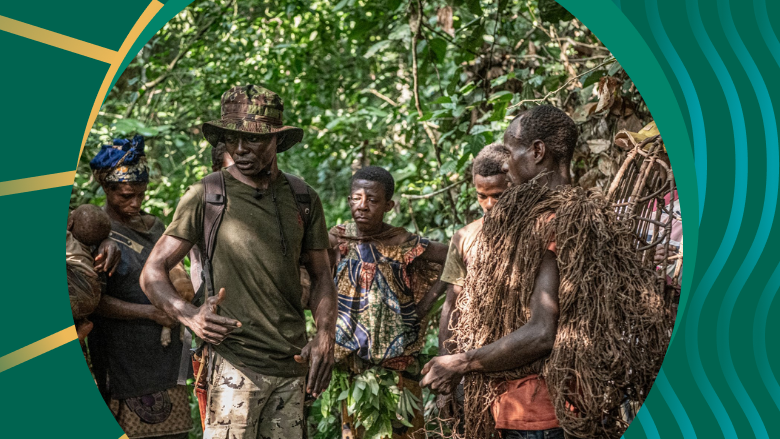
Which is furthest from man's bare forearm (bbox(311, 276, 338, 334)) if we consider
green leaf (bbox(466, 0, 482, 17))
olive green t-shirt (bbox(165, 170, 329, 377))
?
green leaf (bbox(466, 0, 482, 17))

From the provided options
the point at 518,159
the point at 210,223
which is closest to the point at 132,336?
the point at 210,223

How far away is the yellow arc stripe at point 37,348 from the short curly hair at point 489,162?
264cm

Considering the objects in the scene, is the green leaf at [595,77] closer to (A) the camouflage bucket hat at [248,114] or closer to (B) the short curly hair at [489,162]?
(B) the short curly hair at [489,162]

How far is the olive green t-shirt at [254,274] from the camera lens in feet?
12.4

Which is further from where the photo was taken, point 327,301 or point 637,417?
point 327,301

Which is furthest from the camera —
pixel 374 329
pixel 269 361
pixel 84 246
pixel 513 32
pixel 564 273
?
pixel 513 32

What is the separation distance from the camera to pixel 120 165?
4.62 meters

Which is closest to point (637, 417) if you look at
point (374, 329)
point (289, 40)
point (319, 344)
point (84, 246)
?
point (319, 344)

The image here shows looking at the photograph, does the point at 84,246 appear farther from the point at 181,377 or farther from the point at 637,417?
the point at 637,417

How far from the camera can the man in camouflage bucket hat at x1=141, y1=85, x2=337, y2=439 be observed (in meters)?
3.69

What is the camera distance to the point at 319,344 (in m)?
3.90

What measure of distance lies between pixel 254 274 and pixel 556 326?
1540mm

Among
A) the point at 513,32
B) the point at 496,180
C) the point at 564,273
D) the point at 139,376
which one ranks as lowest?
the point at 139,376

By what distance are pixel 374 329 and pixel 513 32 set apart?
12.1 ft
